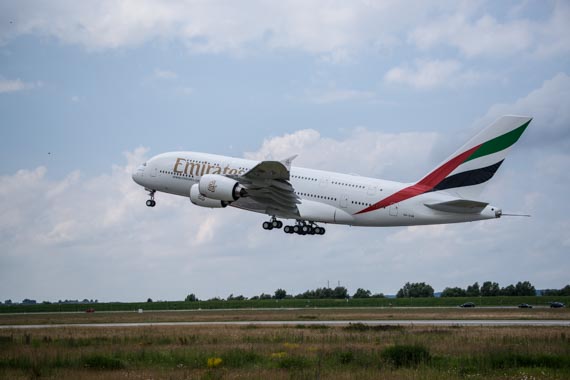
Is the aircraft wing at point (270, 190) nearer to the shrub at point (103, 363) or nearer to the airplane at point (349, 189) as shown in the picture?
the airplane at point (349, 189)

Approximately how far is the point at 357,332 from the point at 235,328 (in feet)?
26.4

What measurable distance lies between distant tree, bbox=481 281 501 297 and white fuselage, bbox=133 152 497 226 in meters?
65.6

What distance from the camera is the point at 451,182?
54094 millimetres

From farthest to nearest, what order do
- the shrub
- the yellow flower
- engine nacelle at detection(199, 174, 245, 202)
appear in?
1. engine nacelle at detection(199, 174, 245, 202)
2. the shrub
3. the yellow flower

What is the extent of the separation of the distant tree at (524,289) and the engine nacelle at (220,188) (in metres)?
74.3

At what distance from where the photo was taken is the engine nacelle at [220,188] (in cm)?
5525

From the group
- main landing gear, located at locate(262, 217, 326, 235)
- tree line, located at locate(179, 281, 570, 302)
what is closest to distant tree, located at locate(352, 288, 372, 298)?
tree line, located at locate(179, 281, 570, 302)

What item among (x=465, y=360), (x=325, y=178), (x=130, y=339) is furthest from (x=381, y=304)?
(x=465, y=360)

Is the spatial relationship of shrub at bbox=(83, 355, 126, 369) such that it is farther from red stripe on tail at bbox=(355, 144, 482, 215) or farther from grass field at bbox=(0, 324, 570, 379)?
red stripe on tail at bbox=(355, 144, 482, 215)

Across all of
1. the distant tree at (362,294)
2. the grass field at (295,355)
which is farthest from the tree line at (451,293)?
the grass field at (295,355)

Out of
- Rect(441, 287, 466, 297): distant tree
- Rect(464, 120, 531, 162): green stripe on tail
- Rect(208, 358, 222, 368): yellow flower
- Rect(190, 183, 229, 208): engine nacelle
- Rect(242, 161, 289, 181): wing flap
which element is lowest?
Rect(208, 358, 222, 368): yellow flower

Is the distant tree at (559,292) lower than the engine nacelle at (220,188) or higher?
lower

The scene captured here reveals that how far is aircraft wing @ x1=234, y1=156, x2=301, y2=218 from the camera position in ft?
175

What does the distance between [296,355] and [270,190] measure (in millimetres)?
29969
